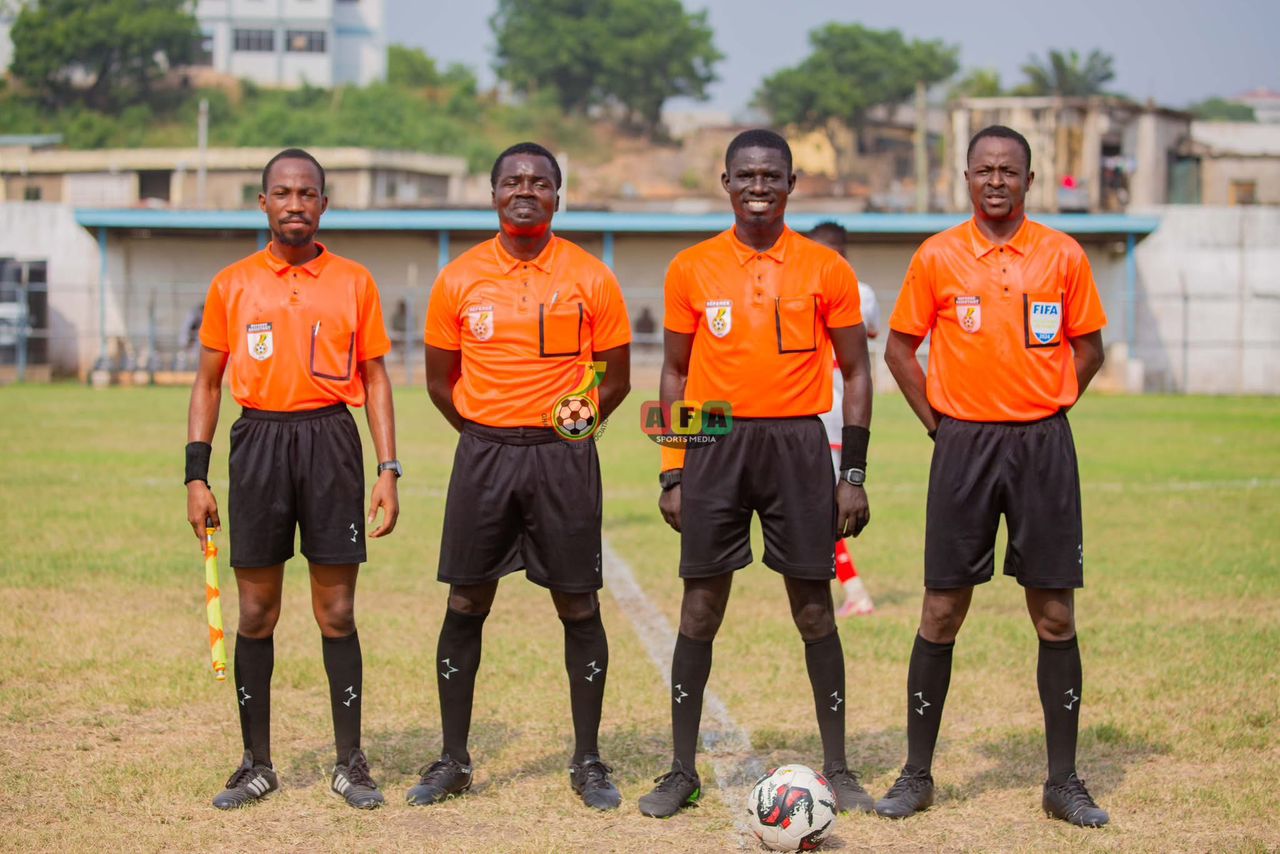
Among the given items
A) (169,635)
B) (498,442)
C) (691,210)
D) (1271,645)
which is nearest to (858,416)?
(498,442)

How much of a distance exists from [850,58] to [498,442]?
89349 millimetres

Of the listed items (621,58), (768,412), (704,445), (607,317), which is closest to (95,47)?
(621,58)

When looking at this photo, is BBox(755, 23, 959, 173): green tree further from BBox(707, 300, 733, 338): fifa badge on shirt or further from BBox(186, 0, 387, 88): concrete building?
BBox(707, 300, 733, 338): fifa badge on shirt

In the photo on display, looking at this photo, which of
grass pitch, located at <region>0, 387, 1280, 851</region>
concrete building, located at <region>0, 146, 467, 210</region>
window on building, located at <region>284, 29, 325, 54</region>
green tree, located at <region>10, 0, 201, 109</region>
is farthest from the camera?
window on building, located at <region>284, 29, 325, 54</region>

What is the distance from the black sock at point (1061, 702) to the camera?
5785 mm

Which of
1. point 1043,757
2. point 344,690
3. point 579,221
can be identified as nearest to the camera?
point 344,690

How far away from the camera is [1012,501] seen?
5754 millimetres

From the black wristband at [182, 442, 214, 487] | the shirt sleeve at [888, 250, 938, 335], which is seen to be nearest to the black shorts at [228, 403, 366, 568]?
the black wristband at [182, 442, 214, 487]

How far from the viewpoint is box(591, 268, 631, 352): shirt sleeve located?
591 centimetres

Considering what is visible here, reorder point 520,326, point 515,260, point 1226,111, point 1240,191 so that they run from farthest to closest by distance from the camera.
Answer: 1. point 1226,111
2. point 1240,191
3. point 515,260
4. point 520,326

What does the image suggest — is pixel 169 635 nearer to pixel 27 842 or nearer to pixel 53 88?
pixel 27 842

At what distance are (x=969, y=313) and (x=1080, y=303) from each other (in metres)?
0.42

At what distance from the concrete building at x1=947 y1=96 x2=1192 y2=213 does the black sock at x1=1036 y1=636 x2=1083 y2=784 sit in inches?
1667

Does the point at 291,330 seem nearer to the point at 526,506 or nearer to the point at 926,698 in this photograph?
the point at 526,506
